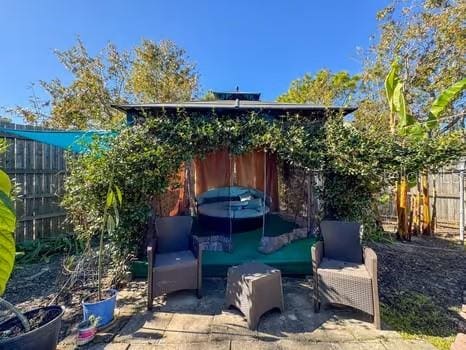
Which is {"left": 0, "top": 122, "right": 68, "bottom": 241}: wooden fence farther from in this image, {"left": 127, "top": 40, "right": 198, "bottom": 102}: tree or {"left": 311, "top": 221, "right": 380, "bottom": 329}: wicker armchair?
{"left": 127, "top": 40, "right": 198, "bottom": 102}: tree

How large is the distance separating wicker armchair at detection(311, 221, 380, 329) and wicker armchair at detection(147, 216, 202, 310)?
189 centimetres

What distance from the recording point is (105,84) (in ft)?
48.7

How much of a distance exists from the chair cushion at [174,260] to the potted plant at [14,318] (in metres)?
1.43

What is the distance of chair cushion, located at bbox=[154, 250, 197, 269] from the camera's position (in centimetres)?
419

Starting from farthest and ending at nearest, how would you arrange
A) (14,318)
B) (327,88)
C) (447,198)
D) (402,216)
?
1. (327,88)
2. (447,198)
3. (402,216)
4. (14,318)

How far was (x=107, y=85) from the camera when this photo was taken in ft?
49.0

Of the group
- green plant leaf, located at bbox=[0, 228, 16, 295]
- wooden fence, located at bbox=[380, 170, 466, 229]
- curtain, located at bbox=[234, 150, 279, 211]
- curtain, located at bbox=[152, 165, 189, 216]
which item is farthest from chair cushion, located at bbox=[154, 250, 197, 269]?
wooden fence, located at bbox=[380, 170, 466, 229]

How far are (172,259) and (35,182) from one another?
17.1 feet

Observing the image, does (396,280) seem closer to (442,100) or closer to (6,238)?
(442,100)

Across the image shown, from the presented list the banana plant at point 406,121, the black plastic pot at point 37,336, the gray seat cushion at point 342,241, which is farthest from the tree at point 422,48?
the black plastic pot at point 37,336

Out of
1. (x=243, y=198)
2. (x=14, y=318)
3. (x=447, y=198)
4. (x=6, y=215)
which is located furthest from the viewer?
(x=447, y=198)

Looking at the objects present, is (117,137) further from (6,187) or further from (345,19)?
(345,19)

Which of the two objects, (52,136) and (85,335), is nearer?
(85,335)

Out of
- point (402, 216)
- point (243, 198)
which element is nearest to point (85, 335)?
point (243, 198)
